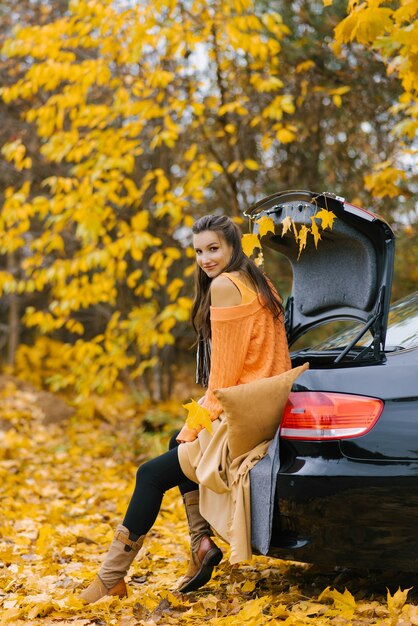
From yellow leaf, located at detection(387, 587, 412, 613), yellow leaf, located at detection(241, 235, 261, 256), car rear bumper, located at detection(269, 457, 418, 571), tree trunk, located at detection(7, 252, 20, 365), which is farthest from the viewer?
tree trunk, located at detection(7, 252, 20, 365)

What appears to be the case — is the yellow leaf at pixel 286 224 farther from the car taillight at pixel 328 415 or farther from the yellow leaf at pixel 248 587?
the yellow leaf at pixel 248 587

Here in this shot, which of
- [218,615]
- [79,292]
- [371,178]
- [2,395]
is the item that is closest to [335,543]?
[218,615]

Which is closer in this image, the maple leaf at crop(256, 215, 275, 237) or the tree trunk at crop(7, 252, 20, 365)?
the maple leaf at crop(256, 215, 275, 237)

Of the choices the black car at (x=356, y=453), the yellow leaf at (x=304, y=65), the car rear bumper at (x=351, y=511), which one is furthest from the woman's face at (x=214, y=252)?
the yellow leaf at (x=304, y=65)

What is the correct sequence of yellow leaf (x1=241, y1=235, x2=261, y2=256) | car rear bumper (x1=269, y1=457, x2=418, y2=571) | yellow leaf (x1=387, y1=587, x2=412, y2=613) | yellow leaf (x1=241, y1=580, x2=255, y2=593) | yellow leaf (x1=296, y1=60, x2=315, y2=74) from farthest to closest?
yellow leaf (x1=296, y1=60, x2=315, y2=74), yellow leaf (x1=241, y1=580, x2=255, y2=593), yellow leaf (x1=241, y1=235, x2=261, y2=256), yellow leaf (x1=387, y1=587, x2=412, y2=613), car rear bumper (x1=269, y1=457, x2=418, y2=571)

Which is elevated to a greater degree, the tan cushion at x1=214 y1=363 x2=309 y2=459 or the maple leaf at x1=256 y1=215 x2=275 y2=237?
the maple leaf at x1=256 y1=215 x2=275 y2=237

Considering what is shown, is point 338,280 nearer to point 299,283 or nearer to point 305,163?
point 299,283

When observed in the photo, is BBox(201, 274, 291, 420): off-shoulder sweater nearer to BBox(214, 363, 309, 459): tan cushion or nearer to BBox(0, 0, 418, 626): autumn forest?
BBox(214, 363, 309, 459): tan cushion

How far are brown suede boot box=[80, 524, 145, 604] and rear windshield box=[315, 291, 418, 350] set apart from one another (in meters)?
1.27

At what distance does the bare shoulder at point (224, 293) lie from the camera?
10.9 ft

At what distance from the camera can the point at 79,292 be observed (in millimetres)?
7727

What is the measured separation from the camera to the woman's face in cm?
358

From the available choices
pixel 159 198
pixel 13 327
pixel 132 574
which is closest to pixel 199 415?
Result: pixel 132 574

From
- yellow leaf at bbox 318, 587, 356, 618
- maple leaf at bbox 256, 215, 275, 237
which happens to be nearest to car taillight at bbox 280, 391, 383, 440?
yellow leaf at bbox 318, 587, 356, 618
